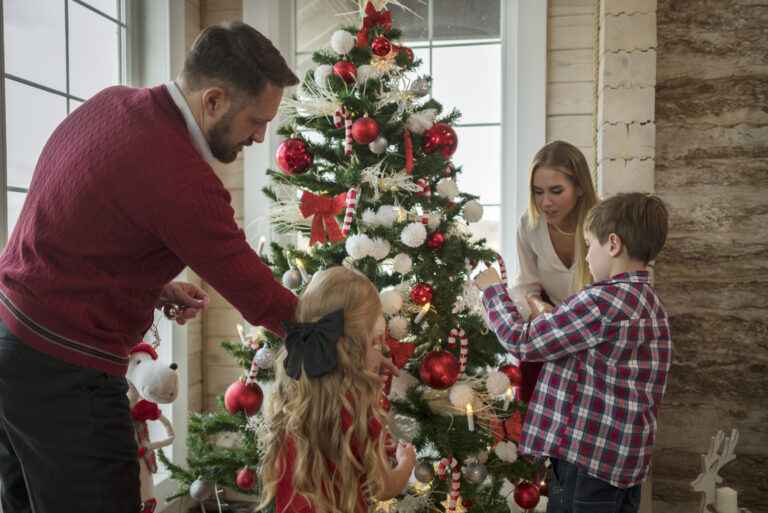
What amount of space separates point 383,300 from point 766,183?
1.78 meters

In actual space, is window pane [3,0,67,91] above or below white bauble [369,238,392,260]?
above

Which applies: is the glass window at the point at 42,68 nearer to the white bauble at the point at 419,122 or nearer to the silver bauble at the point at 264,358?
the silver bauble at the point at 264,358

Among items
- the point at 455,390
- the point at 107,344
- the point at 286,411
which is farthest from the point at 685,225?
the point at 107,344

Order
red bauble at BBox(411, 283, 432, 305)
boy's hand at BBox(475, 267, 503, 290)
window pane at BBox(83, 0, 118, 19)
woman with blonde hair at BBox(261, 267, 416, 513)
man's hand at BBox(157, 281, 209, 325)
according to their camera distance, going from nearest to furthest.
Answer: woman with blonde hair at BBox(261, 267, 416, 513)
man's hand at BBox(157, 281, 209, 325)
boy's hand at BBox(475, 267, 503, 290)
red bauble at BBox(411, 283, 432, 305)
window pane at BBox(83, 0, 118, 19)

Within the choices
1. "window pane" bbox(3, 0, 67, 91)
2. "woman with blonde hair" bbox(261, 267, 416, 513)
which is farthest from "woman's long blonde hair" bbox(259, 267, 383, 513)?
"window pane" bbox(3, 0, 67, 91)

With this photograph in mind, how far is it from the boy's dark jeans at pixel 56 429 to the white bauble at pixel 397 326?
1022 mm

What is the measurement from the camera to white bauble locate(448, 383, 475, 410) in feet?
7.31

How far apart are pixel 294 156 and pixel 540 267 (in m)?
0.94

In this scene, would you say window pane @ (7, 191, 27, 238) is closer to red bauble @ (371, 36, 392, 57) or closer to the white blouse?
red bauble @ (371, 36, 392, 57)

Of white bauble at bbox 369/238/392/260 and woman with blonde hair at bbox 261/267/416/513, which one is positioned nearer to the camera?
woman with blonde hair at bbox 261/267/416/513

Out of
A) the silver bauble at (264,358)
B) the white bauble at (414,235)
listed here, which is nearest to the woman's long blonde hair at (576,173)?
the white bauble at (414,235)

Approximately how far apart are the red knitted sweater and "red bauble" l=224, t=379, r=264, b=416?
3.11 ft

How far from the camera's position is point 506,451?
2.34m

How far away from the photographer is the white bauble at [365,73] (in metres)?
2.23
